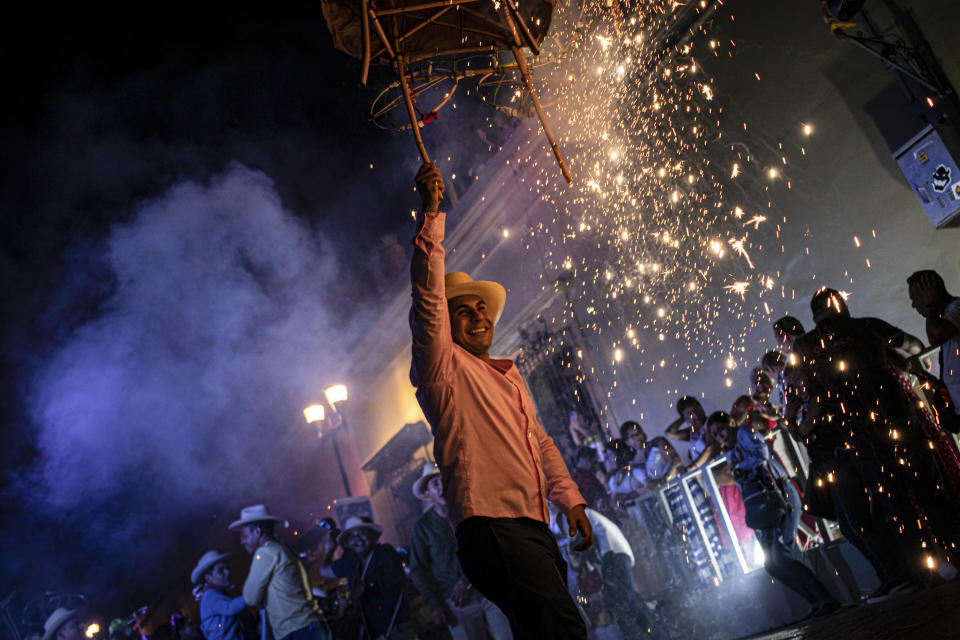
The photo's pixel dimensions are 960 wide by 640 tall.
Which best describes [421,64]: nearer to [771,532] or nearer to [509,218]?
[771,532]

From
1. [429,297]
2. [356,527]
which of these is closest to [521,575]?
[429,297]

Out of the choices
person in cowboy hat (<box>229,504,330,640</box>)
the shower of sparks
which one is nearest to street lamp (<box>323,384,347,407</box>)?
the shower of sparks

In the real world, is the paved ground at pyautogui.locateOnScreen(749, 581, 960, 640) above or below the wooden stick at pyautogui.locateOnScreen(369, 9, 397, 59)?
below

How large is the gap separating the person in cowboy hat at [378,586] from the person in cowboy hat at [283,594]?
705mm

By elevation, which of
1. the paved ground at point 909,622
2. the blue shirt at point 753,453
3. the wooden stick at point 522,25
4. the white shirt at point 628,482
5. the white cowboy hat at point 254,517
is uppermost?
the wooden stick at point 522,25

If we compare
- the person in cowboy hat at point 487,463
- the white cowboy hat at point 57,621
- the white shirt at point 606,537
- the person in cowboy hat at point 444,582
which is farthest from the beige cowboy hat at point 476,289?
the white cowboy hat at point 57,621

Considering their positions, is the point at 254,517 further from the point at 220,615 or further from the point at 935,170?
the point at 935,170

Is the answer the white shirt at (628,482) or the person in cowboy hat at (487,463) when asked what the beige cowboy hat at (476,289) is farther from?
the white shirt at (628,482)

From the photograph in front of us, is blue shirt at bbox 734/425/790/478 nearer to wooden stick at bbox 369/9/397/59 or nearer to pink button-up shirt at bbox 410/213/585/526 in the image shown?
pink button-up shirt at bbox 410/213/585/526

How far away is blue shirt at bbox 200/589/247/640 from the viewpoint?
6062 millimetres

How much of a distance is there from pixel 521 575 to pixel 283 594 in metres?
4.30

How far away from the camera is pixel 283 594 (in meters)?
5.76

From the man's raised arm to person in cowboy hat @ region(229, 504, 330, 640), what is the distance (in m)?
4.06

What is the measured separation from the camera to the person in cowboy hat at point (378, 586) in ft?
21.5
